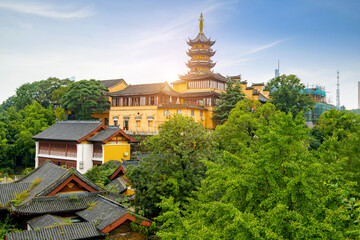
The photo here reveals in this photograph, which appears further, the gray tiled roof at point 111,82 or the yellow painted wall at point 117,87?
the gray tiled roof at point 111,82

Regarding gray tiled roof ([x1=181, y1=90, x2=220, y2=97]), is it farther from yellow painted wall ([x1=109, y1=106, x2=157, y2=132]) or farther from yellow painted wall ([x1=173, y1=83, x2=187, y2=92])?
yellow painted wall ([x1=109, y1=106, x2=157, y2=132])

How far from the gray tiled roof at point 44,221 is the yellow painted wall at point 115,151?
17583 millimetres

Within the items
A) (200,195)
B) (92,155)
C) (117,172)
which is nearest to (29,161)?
(92,155)

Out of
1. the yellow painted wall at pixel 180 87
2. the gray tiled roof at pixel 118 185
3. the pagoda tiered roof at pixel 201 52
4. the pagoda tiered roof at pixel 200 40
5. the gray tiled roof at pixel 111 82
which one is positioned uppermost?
the pagoda tiered roof at pixel 200 40

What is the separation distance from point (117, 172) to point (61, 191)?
8887 mm

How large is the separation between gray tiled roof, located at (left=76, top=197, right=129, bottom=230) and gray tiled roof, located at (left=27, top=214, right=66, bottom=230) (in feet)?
3.78

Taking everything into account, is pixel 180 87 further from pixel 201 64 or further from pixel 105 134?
pixel 105 134

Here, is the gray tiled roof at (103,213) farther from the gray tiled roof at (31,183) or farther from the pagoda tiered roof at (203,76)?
the pagoda tiered roof at (203,76)

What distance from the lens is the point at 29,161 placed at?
40.1 metres

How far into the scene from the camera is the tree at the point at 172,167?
14672 mm

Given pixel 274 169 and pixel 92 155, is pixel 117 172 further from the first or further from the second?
pixel 274 169

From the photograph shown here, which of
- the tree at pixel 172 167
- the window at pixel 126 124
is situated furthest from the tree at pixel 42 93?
the tree at pixel 172 167

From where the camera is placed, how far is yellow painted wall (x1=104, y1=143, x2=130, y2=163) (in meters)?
31.4

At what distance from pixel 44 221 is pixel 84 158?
19681mm
